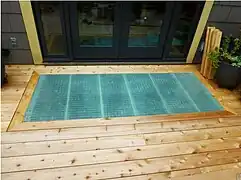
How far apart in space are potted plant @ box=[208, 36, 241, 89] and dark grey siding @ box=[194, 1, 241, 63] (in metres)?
0.25

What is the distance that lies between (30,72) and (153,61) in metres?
1.62

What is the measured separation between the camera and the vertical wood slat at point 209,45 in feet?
7.97

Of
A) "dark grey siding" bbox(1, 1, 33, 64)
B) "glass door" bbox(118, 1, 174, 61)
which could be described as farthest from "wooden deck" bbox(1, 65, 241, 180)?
"glass door" bbox(118, 1, 174, 61)

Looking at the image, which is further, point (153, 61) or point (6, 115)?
point (153, 61)

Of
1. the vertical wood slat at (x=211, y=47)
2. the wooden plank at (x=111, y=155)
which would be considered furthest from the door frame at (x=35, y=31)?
the wooden plank at (x=111, y=155)

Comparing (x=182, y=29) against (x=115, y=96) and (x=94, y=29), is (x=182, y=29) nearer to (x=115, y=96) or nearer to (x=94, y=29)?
(x=94, y=29)

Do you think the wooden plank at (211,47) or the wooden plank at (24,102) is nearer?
the wooden plank at (24,102)

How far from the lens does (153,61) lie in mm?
2895

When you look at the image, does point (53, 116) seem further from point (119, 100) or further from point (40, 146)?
point (119, 100)

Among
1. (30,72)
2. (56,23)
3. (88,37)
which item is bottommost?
(30,72)

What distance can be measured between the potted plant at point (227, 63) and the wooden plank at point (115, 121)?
49 cm

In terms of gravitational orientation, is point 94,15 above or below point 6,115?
above

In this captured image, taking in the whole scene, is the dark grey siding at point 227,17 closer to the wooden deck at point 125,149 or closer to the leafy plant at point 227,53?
the leafy plant at point 227,53

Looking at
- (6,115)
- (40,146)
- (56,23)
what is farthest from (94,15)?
(40,146)
